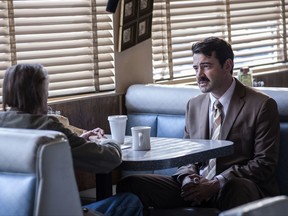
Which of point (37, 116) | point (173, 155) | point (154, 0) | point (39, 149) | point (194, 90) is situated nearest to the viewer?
point (39, 149)

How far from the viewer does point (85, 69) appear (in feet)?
17.8

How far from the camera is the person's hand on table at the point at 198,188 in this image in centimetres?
415

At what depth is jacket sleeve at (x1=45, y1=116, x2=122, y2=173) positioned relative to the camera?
3.50 metres

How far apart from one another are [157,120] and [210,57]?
3.27ft

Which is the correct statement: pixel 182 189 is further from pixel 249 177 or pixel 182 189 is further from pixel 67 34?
pixel 67 34

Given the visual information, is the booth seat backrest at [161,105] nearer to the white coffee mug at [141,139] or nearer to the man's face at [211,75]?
the man's face at [211,75]

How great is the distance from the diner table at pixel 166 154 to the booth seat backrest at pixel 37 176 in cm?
62

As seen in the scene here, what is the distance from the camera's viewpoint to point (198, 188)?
164 inches

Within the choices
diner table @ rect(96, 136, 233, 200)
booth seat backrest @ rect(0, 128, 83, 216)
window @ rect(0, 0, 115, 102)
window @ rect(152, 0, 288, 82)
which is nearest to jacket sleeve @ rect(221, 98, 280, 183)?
diner table @ rect(96, 136, 233, 200)

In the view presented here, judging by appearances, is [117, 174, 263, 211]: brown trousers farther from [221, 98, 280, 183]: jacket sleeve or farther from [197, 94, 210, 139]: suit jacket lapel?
[197, 94, 210, 139]: suit jacket lapel

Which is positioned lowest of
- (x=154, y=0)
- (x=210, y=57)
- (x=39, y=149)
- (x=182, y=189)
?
(x=182, y=189)

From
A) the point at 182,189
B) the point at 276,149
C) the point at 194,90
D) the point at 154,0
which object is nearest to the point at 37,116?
the point at 182,189

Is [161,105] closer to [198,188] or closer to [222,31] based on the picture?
[198,188]

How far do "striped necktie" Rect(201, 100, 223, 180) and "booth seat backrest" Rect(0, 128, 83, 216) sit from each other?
1366mm
